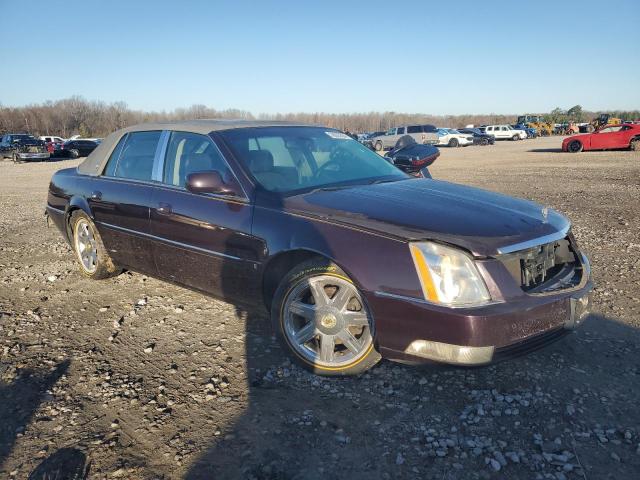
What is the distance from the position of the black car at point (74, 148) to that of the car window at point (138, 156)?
97.4 ft

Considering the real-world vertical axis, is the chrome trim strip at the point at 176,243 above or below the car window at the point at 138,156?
below

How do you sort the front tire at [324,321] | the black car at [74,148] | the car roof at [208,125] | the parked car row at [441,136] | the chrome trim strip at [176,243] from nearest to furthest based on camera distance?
the front tire at [324,321], the chrome trim strip at [176,243], the car roof at [208,125], the black car at [74,148], the parked car row at [441,136]

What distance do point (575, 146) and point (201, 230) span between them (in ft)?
84.8

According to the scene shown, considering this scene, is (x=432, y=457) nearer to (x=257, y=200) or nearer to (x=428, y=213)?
(x=428, y=213)

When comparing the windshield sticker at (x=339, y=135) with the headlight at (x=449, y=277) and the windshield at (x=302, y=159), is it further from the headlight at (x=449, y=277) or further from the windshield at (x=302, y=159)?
the headlight at (x=449, y=277)

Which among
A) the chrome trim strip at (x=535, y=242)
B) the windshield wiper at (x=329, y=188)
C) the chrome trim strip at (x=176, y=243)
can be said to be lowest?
the chrome trim strip at (x=176, y=243)

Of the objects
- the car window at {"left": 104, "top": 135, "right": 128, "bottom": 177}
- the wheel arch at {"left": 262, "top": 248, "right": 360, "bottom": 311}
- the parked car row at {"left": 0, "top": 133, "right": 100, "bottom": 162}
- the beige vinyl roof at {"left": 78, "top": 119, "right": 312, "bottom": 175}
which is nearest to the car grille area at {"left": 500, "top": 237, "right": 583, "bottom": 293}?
the wheel arch at {"left": 262, "top": 248, "right": 360, "bottom": 311}

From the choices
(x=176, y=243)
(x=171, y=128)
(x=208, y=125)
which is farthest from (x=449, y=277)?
(x=171, y=128)

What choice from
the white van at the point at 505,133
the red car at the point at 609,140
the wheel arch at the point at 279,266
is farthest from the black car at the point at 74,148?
the white van at the point at 505,133

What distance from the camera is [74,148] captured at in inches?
1225

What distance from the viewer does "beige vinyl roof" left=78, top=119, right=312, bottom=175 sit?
12.7 ft

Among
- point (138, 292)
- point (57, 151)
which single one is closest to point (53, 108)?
point (57, 151)

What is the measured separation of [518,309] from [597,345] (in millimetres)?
1225

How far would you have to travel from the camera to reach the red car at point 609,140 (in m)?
23.3
